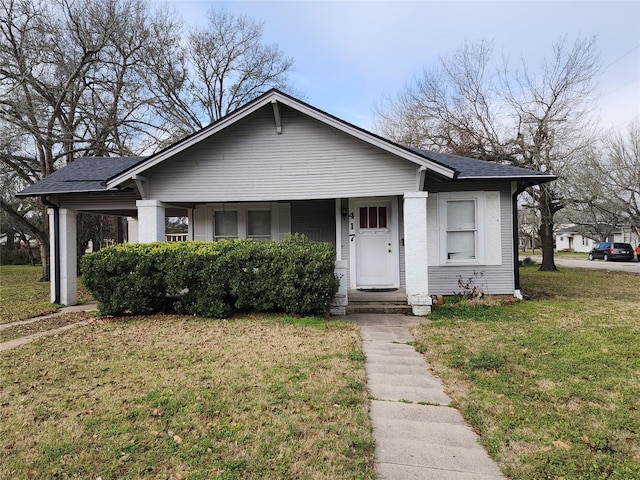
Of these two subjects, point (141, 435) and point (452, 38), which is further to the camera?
point (452, 38)

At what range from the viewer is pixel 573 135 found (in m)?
15.9

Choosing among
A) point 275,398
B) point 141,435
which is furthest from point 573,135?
point 141,435

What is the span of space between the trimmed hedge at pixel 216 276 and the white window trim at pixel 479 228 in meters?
3.40

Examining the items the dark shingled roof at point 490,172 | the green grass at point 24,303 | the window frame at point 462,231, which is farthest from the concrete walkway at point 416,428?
the green grass at point 24,303

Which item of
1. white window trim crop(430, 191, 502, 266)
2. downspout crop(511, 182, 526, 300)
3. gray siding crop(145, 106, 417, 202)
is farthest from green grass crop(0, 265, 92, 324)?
downspout crop(511, 182, 526, 300)

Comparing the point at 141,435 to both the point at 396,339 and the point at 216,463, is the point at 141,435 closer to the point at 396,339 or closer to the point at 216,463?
the point at 216,463

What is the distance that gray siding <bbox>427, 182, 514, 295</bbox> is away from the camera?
29.8 ft

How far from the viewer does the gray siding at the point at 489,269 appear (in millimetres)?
9094

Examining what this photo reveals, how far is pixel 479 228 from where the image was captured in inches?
357

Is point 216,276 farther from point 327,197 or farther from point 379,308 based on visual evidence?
point 379,308

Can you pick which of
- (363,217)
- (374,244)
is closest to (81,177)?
(363,217)

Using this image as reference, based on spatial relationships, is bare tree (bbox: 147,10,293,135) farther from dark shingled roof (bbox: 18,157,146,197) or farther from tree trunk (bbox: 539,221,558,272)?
tree trunk (bbox: 539,221,558,272)

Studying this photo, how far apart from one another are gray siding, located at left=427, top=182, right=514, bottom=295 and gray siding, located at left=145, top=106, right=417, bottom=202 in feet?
7.02

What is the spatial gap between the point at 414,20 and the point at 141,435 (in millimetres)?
12605
